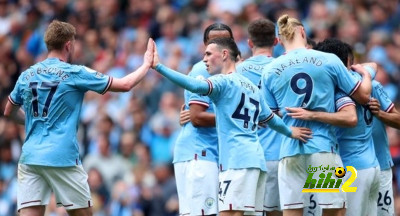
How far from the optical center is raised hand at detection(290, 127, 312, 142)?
40.0 feet

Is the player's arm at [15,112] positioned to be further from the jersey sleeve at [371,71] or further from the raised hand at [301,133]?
the jersey sleeve at [371,71]

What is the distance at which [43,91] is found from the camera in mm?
12031

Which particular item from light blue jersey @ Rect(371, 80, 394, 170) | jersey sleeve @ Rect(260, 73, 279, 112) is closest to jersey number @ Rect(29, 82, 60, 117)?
jersey sleeve @ Rect(260, 73, 279, 112)

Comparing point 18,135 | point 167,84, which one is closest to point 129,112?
point 167,84

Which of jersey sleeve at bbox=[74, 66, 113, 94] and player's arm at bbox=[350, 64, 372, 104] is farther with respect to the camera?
player's arm at bbox=[350, 64, 372, 104]

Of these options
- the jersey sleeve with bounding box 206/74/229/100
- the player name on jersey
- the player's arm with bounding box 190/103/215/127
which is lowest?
the player's arm with bounding box 190/103/215/127

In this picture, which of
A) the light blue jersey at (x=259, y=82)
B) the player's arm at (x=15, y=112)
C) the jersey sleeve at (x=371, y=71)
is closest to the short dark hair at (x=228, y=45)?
the light blue jersey at (x=259, y=82)

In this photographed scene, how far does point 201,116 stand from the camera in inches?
499

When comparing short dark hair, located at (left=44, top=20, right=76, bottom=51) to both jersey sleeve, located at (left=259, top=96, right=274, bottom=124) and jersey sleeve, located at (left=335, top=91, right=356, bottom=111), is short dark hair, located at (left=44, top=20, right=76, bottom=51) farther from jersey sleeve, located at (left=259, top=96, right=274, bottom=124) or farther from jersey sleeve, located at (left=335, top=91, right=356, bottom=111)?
jersey sleeve, located at (left=335, top=91, right=356, bottom=111)

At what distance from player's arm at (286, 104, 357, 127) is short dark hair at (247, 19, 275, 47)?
4.37 ft

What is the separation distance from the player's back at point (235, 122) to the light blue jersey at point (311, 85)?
0.55 m

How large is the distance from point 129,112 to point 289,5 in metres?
4.00

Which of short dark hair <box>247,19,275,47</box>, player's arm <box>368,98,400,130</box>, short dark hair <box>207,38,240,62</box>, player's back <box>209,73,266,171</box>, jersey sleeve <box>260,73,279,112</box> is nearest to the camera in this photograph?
player's back <box>209,73,266,171</box>

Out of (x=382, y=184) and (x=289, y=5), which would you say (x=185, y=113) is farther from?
(x=289, y=5)
